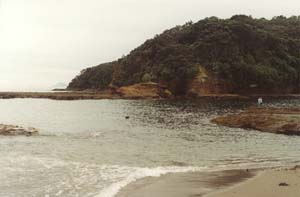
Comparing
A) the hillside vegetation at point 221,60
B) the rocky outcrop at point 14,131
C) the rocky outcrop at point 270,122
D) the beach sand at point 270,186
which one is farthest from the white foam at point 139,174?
the hillside vegetation at point 221,60

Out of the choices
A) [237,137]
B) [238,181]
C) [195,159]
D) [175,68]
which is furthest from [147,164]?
[175,68]

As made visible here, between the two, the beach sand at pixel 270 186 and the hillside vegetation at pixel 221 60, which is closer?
the beach sand at pixel 270 186

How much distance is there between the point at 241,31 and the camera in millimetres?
149750

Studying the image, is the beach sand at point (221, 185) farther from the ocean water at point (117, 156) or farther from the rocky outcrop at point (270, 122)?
the rocky outcrop at point (270, 122)

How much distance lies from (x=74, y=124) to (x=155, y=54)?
9528 centimetres

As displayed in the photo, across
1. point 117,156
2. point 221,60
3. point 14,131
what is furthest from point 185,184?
point 221,60

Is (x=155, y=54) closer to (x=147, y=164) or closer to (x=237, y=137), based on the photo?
(x=237, y=137)

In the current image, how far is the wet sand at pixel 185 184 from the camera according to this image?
19.4 meters

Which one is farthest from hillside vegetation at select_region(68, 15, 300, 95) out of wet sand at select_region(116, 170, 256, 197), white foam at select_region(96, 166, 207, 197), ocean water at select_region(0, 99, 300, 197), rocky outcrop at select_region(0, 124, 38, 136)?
wet sand at select_region(116, 170, 256, 197)

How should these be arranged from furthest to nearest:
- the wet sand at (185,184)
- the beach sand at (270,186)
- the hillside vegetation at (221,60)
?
the hillside vegetation at (221,60) → the wet sand at (185,184) → the beach sand at (270,186)

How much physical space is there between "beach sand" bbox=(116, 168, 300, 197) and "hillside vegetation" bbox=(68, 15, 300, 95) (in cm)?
11020

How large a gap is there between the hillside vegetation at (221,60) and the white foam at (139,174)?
10793 cm

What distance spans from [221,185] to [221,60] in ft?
405

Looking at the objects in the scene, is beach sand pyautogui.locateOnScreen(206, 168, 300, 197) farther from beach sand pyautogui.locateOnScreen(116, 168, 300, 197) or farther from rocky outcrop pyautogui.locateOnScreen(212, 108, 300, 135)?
rocky outcrop pyautogui.locateOnScreen(212, 108, 300, 135)
